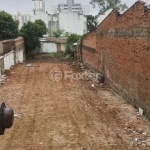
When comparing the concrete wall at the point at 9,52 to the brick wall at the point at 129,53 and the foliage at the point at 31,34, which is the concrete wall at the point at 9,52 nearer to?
the foliage at the point at 31,34

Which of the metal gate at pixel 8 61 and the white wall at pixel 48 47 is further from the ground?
the white wall at pixel 48 47

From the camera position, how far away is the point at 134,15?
1044 cm

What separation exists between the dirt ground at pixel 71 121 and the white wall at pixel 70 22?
34.4 m

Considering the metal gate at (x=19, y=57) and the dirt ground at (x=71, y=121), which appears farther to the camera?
the metal gate at (x=19, y=57)

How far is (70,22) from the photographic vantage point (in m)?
48.1

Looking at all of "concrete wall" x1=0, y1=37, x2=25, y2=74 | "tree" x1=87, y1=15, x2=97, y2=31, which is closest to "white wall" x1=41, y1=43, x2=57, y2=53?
"tree" x1=87, y1=15, x2=97, y2=31

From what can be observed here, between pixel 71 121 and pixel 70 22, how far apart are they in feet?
133

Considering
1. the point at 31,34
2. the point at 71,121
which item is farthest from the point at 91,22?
the point at 71,121

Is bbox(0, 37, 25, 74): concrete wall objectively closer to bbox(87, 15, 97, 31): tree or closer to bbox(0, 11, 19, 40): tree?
bbox(0, 11, 19, 40): tree

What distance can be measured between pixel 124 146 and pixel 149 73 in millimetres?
3107

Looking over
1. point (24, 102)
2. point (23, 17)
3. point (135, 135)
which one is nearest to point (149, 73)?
point (135, 135)

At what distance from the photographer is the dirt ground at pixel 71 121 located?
728 centimetres

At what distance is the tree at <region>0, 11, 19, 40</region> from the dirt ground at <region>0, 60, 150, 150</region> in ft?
48.6

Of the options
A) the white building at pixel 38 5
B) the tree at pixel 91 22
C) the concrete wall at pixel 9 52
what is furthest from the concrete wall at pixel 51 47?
the white building at pixel 38 5
